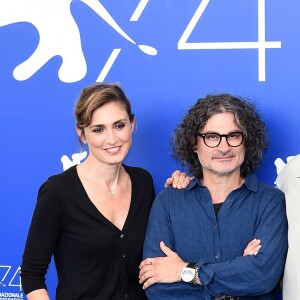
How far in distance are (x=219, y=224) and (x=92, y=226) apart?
0.40m

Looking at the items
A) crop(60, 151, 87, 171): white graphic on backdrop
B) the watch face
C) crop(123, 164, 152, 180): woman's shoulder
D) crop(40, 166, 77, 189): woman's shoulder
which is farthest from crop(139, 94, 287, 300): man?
crop(60, 151, 87, 171): white graphic on backdrop

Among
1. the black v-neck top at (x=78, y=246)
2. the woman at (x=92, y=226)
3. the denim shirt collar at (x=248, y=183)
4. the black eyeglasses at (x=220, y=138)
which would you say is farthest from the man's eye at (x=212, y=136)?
the black v-neck top at (x=78, y=246)

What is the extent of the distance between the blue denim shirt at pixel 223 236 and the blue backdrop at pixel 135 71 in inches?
14.2

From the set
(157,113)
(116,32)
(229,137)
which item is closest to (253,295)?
(229,137)

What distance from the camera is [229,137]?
192 centimetres

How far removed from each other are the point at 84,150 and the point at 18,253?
51 centimetres

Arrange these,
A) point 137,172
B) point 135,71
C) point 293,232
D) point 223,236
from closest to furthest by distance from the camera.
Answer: point 293,232
point 223,236
point 137,172
point 135,71

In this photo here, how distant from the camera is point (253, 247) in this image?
70.4 inches

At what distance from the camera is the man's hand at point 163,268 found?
6.00 ft

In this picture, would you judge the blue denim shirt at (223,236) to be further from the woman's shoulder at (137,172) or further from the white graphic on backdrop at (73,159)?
the white graphic on backdrop at (73,159)

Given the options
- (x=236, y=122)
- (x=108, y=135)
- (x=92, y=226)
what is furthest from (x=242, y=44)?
(x=92, y=226)

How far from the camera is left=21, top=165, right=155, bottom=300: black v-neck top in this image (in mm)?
1889

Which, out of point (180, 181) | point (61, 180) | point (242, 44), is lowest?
point (61, 180)

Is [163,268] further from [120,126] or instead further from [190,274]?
[120,126]
